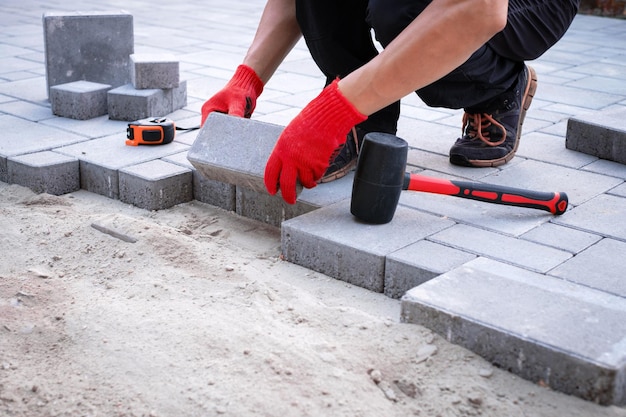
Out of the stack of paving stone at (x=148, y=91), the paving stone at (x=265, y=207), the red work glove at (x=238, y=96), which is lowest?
the paving stone at (x=265, y=207)

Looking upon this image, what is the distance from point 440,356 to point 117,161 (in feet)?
5.95

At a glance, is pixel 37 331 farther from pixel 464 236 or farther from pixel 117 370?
pixel 464 236

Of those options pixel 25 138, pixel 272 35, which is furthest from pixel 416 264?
pixel 25 138

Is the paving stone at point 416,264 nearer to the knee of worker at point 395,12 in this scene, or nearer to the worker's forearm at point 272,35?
the knee of worker at point 395,12

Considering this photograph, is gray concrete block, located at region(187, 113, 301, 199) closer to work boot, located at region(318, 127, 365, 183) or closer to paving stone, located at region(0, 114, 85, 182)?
work boot, located at region(318, 127, 365, 183)

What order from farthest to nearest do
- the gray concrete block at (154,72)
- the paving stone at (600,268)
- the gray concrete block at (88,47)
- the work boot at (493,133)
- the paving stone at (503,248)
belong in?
1. the gray concrete block at (88,47)
2. the gray concrete block at (154,72)
3. the work boot at (493,133)
4. the paving stone at (503,248)
5. the paving stone at (600,268)

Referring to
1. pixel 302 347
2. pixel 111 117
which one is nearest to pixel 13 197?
pixel 111 117

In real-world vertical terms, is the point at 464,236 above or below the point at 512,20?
below

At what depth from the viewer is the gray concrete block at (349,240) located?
2.43 meters

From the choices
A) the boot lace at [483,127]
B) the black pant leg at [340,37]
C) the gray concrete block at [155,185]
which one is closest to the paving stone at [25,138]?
the gray concrete block at [155,185]

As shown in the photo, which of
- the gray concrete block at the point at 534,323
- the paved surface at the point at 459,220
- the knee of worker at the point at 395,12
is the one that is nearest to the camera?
the gray concrete block at the point at 534,323

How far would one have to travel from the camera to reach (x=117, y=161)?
3244 mm

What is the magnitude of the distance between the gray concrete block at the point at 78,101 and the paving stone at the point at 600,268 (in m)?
2.52

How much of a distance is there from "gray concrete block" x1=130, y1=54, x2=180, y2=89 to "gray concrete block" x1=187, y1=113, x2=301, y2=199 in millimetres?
1278
